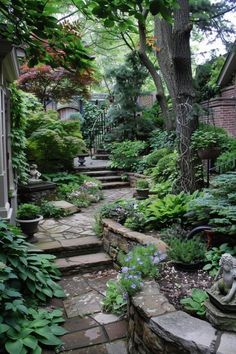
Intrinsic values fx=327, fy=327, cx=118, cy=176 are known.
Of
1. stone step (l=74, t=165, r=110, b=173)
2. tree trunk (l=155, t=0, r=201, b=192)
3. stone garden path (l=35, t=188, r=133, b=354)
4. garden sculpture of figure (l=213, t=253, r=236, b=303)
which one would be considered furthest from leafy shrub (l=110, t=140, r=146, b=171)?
garden sculpture of figure (l=213, t=253, r=236, b=303)

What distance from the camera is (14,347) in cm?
239

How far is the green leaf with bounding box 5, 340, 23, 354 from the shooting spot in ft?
Answer: 7.73

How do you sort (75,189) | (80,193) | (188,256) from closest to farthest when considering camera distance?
(188,256) < (80,193) < (75,189)

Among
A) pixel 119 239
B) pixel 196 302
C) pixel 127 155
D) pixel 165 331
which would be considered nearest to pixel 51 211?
pixel 119 239

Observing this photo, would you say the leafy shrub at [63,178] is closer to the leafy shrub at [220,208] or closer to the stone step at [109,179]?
the stone step at [109,179]

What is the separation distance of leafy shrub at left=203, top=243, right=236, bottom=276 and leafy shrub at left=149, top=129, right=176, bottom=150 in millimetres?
5200

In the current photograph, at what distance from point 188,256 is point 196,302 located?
2.11 ft

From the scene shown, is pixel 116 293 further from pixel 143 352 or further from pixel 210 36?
pixel 210 36

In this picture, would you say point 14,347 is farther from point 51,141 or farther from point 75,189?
point 51,141

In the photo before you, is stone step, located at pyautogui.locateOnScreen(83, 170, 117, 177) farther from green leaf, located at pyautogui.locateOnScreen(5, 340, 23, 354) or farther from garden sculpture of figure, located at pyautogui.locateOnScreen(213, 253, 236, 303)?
garden sculpture of figure, located at pyautogui.locateOnScreen(213, 253, 236, 303)

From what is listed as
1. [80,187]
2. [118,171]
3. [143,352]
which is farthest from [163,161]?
[143,352]

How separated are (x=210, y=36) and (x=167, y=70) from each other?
231cm

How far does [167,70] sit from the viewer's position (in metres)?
9.37

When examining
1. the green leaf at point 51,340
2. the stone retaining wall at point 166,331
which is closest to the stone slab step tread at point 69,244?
the green leaf at point 51,340
